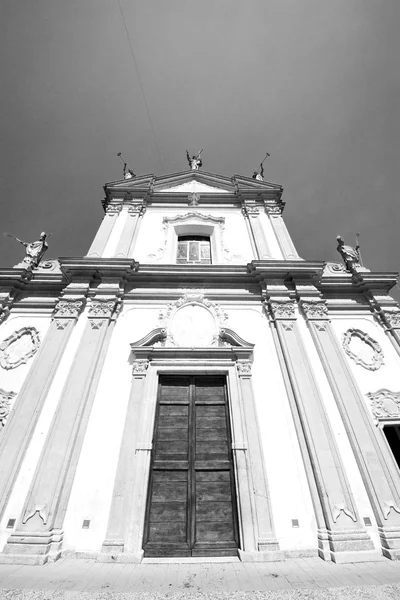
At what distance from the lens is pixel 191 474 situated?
5.59m

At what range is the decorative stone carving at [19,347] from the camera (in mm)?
6898

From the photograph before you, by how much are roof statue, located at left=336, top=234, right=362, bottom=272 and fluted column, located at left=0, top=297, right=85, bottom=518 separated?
8146mm

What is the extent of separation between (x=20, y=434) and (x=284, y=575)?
203 inches

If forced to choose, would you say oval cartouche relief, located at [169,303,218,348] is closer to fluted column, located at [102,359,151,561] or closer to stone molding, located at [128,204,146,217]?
fluted column, located at [102,359,151,561]

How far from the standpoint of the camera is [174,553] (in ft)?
16.0

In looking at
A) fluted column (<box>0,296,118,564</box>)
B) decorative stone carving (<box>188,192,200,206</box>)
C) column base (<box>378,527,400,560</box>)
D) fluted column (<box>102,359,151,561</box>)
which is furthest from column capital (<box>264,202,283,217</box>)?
column base (<box>378,527,400,560</box>)

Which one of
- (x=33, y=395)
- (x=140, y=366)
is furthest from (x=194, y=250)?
(x=33, y=395)

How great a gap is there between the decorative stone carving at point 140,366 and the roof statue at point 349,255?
268 inches

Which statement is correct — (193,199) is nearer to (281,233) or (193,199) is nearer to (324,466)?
(281,233)

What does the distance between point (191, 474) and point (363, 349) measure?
518 cm

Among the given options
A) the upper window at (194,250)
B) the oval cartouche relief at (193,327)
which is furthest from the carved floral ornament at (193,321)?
the upper window at (194,250)

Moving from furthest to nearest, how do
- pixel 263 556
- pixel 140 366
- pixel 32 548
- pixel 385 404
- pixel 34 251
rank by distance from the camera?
1. pixel 34 251
2. pixel 140 366
3. pixel 385 404
4. pixel 263 556
5. pixel 32 548

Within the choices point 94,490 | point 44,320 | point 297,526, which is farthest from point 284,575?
point 44,320

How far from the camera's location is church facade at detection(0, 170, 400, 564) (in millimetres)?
4949
